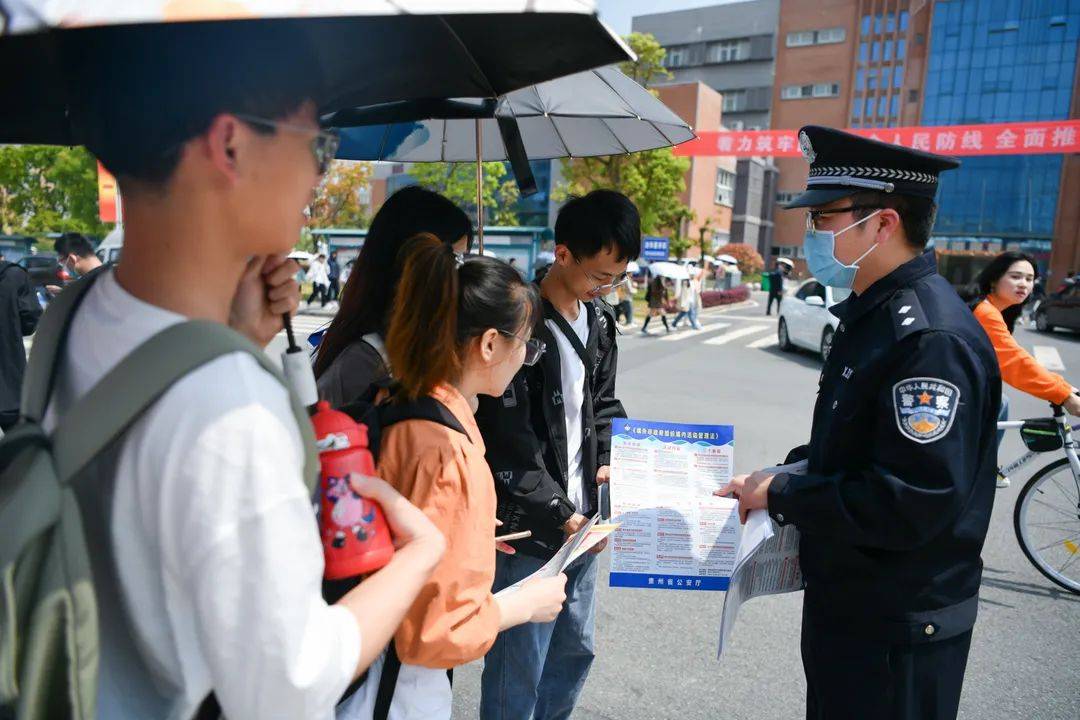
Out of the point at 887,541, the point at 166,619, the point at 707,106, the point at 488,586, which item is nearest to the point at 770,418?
the point at 887,541

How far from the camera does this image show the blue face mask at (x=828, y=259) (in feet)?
6.20

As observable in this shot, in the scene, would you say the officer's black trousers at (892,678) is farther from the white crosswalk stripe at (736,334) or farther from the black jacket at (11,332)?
the white crosswalk stripe at (736,334)

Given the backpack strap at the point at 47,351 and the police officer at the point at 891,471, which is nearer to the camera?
the backpack strap at the point at 47,351

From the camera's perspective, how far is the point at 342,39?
1.10m

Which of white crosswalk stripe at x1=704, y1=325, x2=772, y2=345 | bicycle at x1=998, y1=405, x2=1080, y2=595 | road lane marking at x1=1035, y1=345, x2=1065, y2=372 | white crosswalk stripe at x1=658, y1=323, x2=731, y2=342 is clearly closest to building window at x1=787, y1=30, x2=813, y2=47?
white crosswalk stripe at x1=704, y1=325, x2=772, y2=345

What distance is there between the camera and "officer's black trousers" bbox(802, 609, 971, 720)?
1.65 m

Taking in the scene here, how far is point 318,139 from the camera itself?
35.7 inches

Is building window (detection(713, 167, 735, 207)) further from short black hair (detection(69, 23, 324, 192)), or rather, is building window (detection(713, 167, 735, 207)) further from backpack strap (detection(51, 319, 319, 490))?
backpack strap (detection(51, 319, 319, 490))

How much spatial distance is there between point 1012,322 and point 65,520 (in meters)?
5.26

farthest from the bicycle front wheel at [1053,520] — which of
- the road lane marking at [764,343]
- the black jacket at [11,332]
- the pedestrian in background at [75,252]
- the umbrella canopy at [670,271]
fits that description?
the umbrella canopy at [670,271]

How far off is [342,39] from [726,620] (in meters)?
1.63

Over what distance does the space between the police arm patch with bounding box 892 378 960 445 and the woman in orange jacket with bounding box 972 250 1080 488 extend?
9.79ft

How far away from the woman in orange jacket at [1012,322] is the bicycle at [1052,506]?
0.10 meters

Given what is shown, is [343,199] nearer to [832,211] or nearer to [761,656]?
[761,656]
